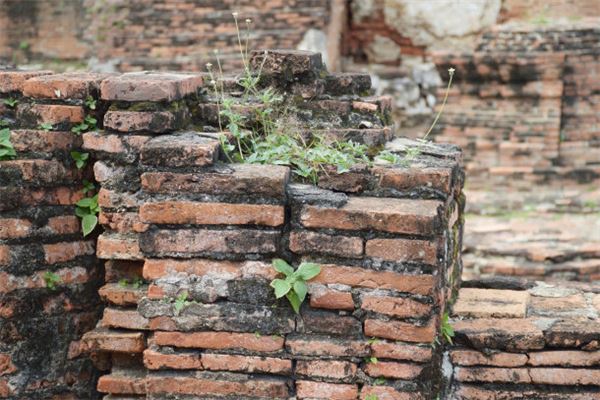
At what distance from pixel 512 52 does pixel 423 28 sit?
4.24m

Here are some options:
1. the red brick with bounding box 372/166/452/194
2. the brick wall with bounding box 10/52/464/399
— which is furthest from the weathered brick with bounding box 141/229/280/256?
the red brick with bounding box 372/166/452/194

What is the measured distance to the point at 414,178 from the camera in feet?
9.44

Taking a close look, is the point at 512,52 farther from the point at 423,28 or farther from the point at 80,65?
the point at 80,65

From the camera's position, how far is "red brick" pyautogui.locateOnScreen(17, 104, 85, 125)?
10.1 ft

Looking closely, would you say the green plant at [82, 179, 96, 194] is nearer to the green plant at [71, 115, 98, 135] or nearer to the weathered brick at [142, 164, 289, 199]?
the green plant at [71, 115, 98, 135]

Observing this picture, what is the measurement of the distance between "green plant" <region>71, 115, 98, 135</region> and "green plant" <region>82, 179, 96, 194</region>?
185 mm

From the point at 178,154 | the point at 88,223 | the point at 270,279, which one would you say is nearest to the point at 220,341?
the point at 270,279

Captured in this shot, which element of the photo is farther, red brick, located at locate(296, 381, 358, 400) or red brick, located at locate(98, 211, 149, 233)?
red brick, located at locate(98, 211, 149, 233)

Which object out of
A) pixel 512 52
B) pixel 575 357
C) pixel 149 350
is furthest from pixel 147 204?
pixel 512 52

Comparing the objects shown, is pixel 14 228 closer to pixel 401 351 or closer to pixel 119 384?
pixel 119 384

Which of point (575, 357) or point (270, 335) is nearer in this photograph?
point (270, 335)

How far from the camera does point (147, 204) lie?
2785mm

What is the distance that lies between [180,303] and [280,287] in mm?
326

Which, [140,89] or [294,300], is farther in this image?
[140,89]
